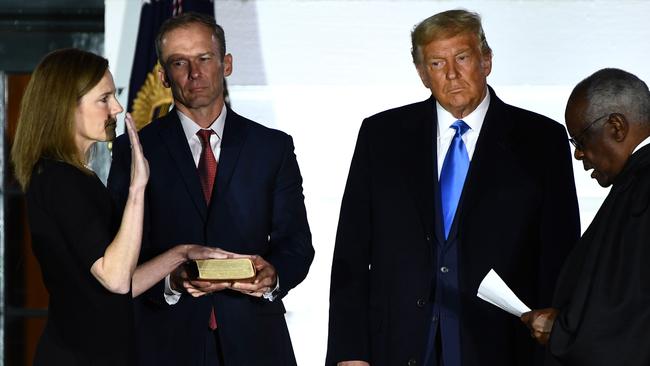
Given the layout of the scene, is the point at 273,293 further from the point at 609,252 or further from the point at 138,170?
the point at 609,252

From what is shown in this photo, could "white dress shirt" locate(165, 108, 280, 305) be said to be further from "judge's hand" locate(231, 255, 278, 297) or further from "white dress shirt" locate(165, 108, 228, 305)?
"judge's hand" locate(231, 255, 278, 297)

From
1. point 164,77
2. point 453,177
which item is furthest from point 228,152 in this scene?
point 453,177

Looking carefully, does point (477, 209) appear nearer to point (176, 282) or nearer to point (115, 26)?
point (176, 282)

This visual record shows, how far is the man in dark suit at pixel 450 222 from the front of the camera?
3166 millimetres

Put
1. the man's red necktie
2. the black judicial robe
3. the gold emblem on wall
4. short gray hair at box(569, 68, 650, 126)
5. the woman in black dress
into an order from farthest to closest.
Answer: the gold emblem on wall, the man's red necktie, short gray hair at box(569, 68, 650, 126), the woman in black dress, the black judicial robe

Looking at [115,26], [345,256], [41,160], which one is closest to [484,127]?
[345,256]

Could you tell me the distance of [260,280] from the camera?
119 inches

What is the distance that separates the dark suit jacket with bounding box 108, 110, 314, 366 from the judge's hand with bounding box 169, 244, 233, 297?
0.34 feet

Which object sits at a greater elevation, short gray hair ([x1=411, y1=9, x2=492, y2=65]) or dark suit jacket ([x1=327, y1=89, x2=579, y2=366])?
short gray hair ([x1=411, y1=9, x2=492, y2=65])

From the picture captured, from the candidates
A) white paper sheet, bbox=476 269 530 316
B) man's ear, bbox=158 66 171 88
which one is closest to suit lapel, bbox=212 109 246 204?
man's ear, bbox=158 66 171 88

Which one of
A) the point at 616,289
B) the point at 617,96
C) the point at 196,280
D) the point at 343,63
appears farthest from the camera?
the point at 343,63

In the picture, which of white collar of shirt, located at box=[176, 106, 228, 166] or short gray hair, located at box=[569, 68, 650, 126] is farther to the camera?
white collar of shirt, located at box=[176, 106, 228, 166]

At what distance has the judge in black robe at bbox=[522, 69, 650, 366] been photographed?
253cm

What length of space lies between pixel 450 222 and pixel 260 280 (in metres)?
0.58
